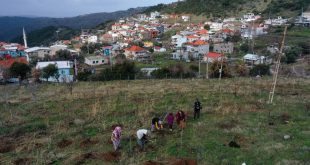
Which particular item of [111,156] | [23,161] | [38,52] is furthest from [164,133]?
[38,52]

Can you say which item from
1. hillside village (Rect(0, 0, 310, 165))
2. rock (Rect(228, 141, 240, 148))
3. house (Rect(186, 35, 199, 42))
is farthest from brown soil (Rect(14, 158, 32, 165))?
house (Rect(186, 35, 199, 42))

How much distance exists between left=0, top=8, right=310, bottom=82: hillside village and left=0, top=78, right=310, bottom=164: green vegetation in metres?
18.9

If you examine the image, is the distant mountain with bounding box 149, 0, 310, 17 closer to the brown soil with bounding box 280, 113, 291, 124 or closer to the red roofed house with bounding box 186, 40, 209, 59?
the red roofed house with bounding box 186, 40, 209, 59

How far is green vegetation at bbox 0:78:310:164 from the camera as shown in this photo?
33.5ft

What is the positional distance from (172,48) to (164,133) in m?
60.6

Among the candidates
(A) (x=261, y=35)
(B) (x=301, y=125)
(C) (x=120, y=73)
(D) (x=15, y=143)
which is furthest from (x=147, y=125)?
(A) (x=261, y=35)

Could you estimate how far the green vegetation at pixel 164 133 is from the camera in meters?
10.2

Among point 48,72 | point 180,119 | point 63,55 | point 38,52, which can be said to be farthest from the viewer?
point 38,52

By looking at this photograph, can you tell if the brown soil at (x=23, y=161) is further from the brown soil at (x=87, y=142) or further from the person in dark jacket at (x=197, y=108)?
the person in dark jacket at (x=197, y=108)

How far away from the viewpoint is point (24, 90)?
83.4ft

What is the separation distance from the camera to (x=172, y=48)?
7175cm

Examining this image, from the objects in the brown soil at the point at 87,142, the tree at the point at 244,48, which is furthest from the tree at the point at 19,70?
the tree at the point at 244,48

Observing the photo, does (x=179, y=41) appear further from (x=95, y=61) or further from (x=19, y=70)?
(x=19, y=70)

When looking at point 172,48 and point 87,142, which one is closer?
point 87,142
